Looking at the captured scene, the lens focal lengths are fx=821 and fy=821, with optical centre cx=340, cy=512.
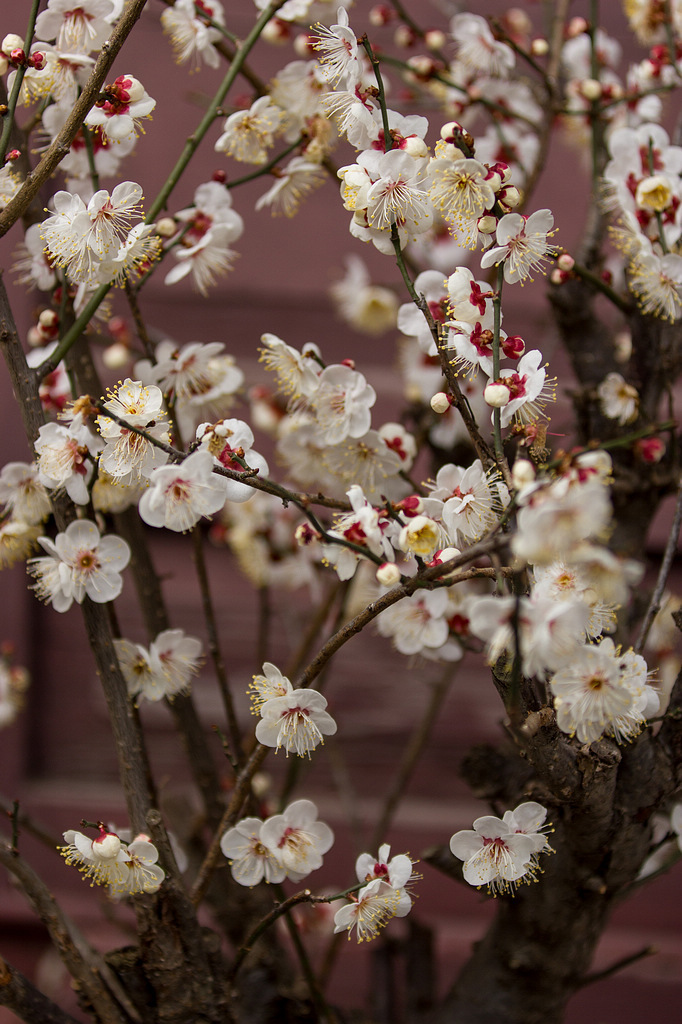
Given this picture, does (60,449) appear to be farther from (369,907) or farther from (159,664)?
(369,907)

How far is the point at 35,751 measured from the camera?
4.63ft

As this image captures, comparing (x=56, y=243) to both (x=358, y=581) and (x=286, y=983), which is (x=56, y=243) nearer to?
(x=358, y=581)

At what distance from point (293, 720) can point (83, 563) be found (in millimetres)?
199

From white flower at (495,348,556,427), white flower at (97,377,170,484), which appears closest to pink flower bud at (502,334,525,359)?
white flower at (495,348,556,427)

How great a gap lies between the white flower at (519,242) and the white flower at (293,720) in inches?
12.3

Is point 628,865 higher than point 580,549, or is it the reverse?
point 580,549

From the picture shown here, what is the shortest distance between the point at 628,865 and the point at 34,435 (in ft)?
1.92

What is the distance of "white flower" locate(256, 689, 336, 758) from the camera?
0.56 metres

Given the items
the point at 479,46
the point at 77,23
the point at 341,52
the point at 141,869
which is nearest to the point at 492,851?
the point at 141,869

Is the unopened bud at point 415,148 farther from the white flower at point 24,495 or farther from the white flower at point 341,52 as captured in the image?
the white flower at point 24,495

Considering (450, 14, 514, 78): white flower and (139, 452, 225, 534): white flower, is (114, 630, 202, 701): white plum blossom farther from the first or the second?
(450, 14, 514, 78): white flower

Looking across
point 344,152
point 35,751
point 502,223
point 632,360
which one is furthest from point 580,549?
point 35,751

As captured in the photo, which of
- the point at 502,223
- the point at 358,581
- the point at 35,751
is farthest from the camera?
the point at 35,751

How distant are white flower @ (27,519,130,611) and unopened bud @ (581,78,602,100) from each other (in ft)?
2.20
